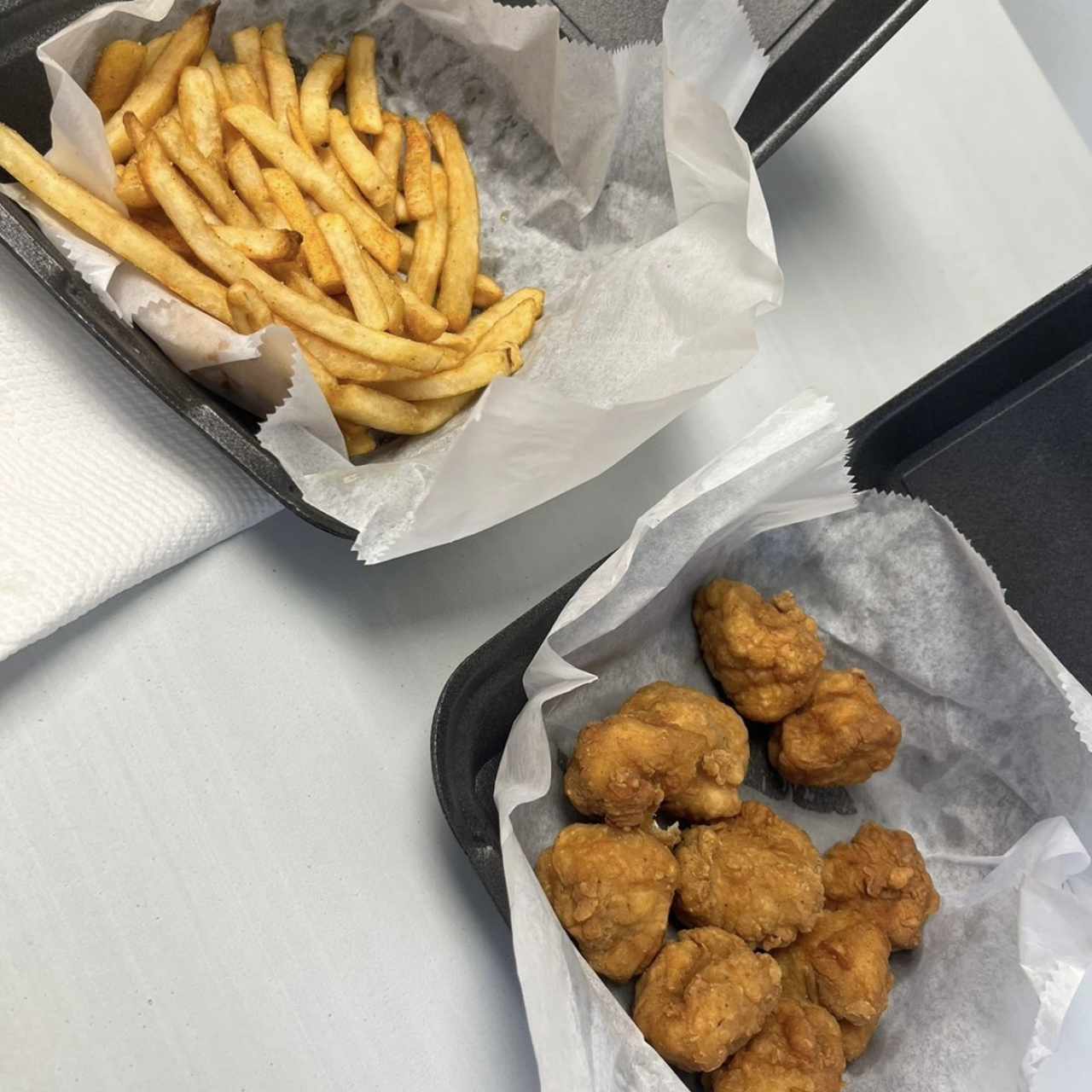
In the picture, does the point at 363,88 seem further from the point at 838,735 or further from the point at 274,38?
the point at 838,735

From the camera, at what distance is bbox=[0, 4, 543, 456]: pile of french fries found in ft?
3.68

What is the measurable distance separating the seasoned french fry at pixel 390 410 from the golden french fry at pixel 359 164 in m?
0.25

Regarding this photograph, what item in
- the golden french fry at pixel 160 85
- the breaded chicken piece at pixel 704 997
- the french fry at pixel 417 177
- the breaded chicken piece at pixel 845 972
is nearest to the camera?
the breaded chicken piece at pixel 704 997

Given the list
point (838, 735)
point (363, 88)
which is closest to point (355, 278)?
point (363, 88)

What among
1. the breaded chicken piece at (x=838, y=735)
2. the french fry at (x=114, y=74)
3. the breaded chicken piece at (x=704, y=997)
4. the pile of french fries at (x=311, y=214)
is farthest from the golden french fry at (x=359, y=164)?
the breaded chicken piece at (x=704, y=997)

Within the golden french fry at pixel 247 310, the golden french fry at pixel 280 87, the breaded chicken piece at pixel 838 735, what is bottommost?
the breaded chicken piece at pixel 838 735

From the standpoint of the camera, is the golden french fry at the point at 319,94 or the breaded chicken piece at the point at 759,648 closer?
the breaded chicken piece at the point at 759,648

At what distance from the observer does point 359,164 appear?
1.27m

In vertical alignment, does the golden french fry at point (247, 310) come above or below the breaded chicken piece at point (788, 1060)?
above

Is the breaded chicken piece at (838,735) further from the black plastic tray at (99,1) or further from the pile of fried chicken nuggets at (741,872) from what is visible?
the black plastic tray at (99,1)

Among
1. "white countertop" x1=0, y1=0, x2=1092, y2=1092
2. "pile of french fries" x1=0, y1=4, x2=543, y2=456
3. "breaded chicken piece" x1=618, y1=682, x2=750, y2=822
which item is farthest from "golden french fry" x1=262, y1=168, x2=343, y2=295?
"breaded chicken piece" x1=618, y1=682, x2=750, y2=822

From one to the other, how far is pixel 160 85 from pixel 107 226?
23 cm

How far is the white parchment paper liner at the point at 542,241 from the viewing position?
1.08 meters

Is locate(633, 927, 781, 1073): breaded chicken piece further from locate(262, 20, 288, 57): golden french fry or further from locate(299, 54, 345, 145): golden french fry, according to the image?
locate(262, 20, 288, 57): golden french fry
